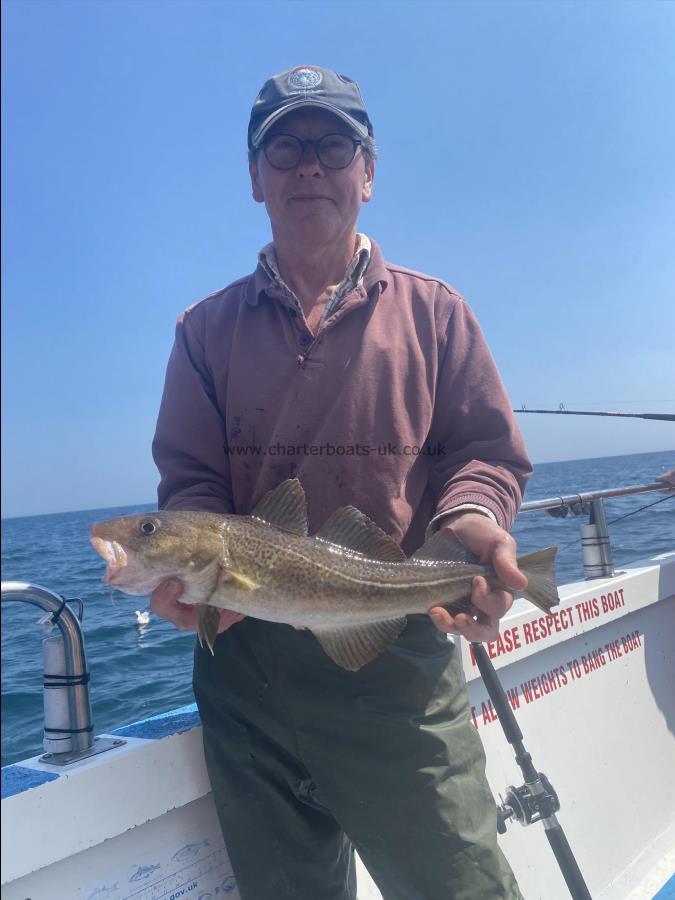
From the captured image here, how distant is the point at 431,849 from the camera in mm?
2252

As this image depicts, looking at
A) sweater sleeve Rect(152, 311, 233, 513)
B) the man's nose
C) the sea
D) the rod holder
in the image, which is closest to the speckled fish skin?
sweater sleeve Rect(152, 311, 233, 513)

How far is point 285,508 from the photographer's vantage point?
8.02 feet

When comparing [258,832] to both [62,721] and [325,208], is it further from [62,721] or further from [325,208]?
[325,208]

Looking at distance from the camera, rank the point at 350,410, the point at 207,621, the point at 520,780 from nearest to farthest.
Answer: the point at 207,621, the point at 350,410, the point at 520,780

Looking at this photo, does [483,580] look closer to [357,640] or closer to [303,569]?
[357,640]

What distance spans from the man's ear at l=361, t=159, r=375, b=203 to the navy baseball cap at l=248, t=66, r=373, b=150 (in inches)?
6.2

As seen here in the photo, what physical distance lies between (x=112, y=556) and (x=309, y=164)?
169cm

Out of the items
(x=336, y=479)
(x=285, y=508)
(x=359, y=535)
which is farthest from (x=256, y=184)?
(x=359, y=535)

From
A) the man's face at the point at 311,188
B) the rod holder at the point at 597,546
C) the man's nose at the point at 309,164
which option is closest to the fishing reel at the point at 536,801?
the rod holder at the point at 597,546

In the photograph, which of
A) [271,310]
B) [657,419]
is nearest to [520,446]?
[271,310]

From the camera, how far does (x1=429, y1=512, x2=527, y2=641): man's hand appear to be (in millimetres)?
2383

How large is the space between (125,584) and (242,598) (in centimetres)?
39

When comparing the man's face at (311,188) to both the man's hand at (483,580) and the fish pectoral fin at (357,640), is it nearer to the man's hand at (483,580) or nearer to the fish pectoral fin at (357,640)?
the man's hand at (483,580)

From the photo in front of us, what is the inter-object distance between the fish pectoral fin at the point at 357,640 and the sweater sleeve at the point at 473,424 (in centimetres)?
43
